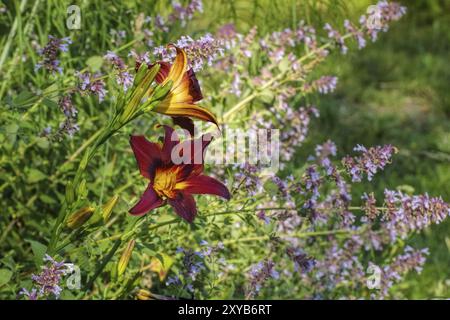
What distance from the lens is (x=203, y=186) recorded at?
5.22 feet

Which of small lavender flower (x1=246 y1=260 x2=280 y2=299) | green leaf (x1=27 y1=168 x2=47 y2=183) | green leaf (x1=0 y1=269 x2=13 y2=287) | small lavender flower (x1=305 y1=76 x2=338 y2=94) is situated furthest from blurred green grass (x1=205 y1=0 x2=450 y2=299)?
green leaf (x1=0 y1=269 x2=13 y2=287)

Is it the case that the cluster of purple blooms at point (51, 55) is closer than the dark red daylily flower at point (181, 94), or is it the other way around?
the dark red daylily flower at point (181, 94)

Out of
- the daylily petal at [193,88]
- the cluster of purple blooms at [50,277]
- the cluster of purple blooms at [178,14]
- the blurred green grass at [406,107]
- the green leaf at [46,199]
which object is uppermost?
the blurred green grass at [406,107]

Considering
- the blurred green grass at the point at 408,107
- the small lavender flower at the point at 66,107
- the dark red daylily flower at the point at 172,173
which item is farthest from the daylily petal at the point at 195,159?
the blurred green grass at the point at 408,107

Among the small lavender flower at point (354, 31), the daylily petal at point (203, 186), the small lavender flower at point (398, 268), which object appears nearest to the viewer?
the daylily petal at point (203, 186)

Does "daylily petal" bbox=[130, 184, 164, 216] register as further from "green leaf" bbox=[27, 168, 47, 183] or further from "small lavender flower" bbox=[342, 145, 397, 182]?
"green leaf" bbox=[27, 168, 47, 183]

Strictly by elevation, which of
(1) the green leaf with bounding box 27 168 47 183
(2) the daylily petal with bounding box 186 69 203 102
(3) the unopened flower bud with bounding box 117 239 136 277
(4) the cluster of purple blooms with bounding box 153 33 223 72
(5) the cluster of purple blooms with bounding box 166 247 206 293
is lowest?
(3) the unopened flower bud with bounding box 117 239 136 277

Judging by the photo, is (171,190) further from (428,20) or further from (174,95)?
(428,20)

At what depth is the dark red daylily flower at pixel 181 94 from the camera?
4.87 feet

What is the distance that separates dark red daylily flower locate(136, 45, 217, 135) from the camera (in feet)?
4.87

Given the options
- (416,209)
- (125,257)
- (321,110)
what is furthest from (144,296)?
(321,110)

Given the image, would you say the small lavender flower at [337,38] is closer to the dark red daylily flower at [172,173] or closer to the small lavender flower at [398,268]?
the small lavender flower at [398,268]

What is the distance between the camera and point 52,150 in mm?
2496

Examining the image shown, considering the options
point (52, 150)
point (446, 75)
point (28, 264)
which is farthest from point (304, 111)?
point (446, 75)
